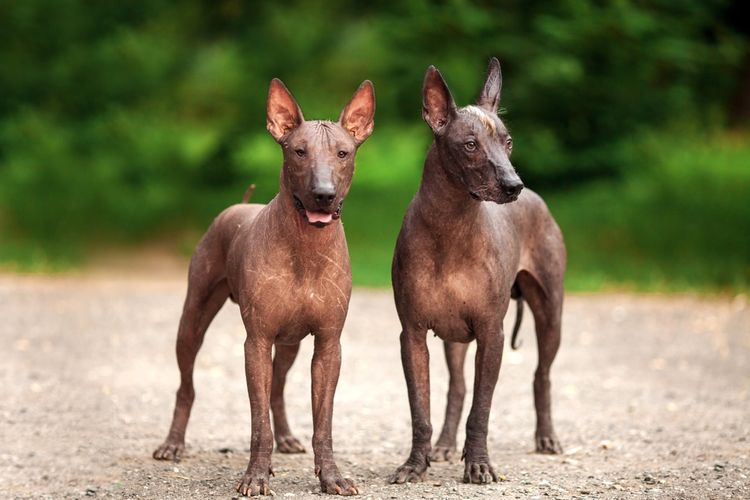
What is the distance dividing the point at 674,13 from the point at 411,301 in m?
14.9

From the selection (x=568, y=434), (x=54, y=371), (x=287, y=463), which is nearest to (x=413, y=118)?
(x=54, y=371)

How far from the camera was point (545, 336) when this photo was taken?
9320mm

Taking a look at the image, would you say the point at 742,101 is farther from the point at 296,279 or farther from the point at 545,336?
the point at 296,279

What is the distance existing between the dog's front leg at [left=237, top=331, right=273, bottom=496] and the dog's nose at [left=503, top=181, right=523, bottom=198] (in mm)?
1629

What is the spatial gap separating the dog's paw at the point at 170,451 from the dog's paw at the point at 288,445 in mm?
701

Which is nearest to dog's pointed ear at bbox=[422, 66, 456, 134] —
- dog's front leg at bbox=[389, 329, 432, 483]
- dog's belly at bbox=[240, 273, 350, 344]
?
dog's belly at bbox=[240, 273, 350, 344]

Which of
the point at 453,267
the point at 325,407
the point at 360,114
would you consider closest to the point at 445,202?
the point at 453,267

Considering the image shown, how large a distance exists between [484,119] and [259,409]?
85.1 inches

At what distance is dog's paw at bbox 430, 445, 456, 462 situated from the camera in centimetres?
891

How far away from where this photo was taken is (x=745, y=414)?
11.1 metres

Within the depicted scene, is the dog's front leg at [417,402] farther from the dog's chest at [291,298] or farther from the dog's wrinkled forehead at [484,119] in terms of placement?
the dog's wrinkled forehead at [484,119]

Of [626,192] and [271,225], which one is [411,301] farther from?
[626,192]

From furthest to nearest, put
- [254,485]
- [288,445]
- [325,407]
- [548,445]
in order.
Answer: [548,445], [288,445], [325,407], [254,485]

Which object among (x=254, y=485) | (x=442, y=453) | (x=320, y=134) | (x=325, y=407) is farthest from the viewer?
(x=442, y=453)
